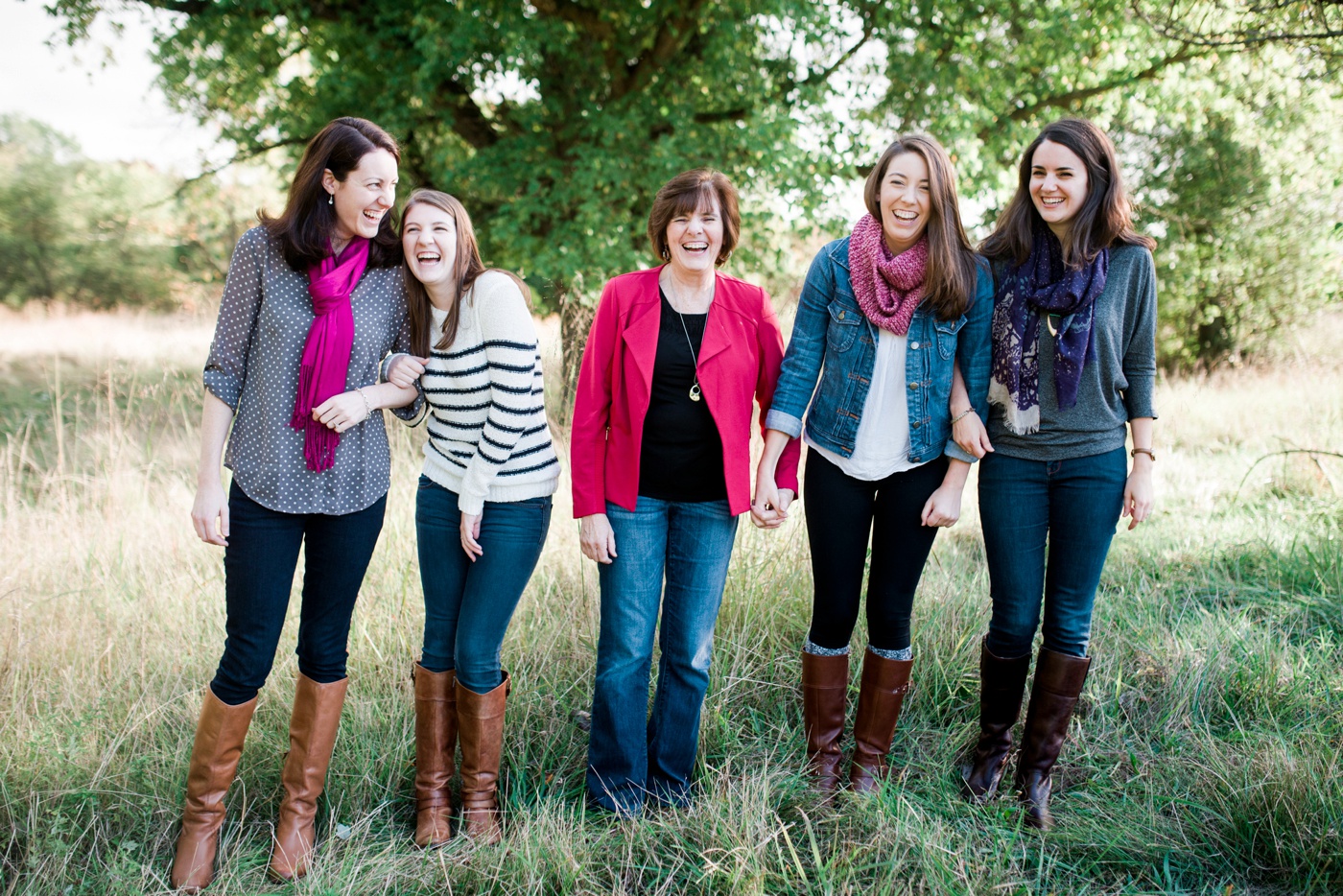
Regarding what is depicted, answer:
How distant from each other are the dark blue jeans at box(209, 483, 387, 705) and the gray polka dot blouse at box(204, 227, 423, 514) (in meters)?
0.07

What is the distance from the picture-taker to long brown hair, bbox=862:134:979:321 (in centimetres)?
243

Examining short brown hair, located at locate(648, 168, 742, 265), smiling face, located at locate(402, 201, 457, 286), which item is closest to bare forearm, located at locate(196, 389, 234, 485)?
smiling face, located at locate(402, 201, 457, 286)

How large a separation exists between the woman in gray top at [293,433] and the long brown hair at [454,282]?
7 centimetres

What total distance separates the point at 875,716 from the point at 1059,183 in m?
1.69

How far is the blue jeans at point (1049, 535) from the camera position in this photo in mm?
2562

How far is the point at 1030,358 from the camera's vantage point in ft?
8.34

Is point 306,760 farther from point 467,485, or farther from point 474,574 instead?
point 467,485

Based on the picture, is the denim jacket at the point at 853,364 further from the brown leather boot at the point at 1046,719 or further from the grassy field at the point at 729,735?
the grassy field at the point at 729,735

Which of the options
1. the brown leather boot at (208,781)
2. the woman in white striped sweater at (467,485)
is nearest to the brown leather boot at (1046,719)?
the woman in white striped sweater at (467,485)

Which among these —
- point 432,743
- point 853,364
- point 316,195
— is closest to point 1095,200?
point 853,364

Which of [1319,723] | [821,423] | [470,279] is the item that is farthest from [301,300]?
[1319,723]

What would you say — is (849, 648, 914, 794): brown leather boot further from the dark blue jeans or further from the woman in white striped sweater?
the dark blue jeans

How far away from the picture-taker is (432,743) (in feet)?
8.48

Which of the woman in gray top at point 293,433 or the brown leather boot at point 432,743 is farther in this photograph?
the brown leather boot at point 432,743
